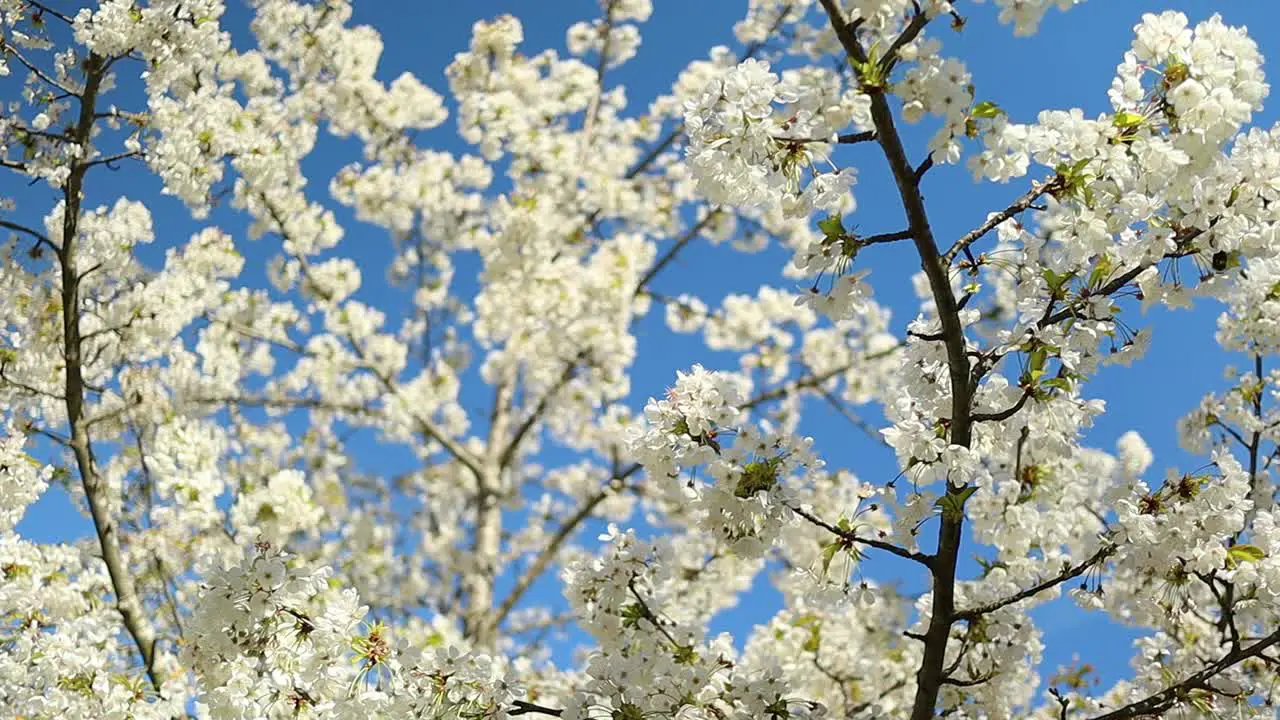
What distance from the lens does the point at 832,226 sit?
2.84m

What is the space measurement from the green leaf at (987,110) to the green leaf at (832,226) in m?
0.48

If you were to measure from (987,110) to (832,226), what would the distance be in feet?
1.77

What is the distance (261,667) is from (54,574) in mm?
2255

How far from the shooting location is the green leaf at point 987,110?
107 inches

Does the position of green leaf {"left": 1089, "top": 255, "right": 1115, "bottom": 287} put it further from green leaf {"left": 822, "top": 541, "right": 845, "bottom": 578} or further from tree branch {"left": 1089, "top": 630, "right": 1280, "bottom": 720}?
tree branch {"left": 1089, "top": 630, "right": 1280, "bottom": 720}

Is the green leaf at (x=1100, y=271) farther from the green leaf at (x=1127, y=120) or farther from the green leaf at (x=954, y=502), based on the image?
the green leaf at (x=954, y=502)

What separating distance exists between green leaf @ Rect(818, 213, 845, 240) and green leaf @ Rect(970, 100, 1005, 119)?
1.58 ft

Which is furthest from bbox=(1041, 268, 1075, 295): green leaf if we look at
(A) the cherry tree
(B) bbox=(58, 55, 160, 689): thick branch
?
(B) bbox=(58, 55, 160, 689): thick branch

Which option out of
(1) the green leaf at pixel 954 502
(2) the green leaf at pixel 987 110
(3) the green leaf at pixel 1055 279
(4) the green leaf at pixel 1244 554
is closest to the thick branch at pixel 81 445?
(1) the green leaf at pixel 954 502

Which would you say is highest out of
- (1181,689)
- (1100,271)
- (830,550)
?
(1100,271)

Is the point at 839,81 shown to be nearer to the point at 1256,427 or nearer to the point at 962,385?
the point at 962,385

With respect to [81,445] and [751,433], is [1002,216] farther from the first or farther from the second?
[81,445]

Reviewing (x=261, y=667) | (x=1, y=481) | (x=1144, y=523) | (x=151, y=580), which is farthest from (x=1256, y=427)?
(x=151, y=580)

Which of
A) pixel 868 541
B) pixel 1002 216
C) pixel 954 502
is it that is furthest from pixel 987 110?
pixel 868 541
